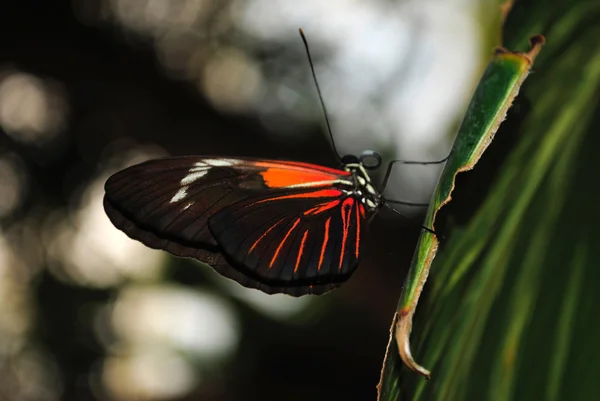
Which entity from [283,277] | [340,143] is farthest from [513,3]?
[340,143]

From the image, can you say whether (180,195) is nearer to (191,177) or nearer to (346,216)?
(191,177)

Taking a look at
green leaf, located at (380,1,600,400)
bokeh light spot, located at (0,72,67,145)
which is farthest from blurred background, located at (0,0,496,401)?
green leaf, located at (380,1,600,400)

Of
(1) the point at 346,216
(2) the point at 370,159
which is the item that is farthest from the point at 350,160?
(1) the point at 346,216

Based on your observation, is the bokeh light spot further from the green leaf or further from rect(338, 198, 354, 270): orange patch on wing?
the green leaf

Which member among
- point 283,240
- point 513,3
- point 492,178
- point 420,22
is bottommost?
point 283,240

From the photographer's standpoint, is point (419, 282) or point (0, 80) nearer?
point (419, 282)

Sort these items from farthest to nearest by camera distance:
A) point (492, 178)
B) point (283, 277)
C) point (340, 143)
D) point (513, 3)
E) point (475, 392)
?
1. point (340, 143)
2. point (283, 277)
3. point (513, 3)
4. point (492, 178)
5. point (475, 392)

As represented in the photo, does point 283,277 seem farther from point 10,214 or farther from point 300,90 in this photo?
point 10,214

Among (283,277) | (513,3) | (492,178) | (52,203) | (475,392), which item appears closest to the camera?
(475,392)

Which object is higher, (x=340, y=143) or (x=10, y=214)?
(x=340, y=143)
